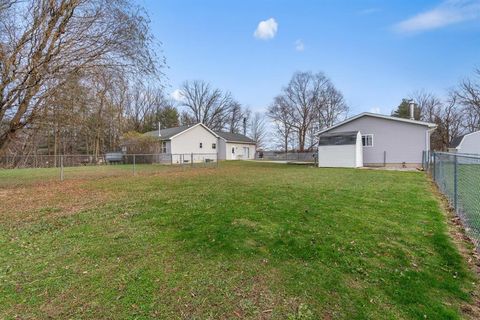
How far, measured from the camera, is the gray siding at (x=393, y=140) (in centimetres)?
1938

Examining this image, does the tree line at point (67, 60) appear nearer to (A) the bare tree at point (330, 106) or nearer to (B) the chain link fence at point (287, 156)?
(B) the chain link fence at point (287, 156)

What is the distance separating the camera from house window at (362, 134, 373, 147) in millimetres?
21062

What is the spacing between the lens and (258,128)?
54.7 m

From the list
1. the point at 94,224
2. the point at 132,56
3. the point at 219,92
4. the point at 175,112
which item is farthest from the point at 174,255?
the point at 219,92

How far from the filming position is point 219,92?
4850cm

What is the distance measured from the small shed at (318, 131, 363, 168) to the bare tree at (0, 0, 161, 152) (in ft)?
50.2

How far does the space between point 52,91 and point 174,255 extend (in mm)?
7447

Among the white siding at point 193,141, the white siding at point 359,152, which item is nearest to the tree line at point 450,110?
the white siding at point 359,152

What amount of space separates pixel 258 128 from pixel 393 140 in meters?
35.7

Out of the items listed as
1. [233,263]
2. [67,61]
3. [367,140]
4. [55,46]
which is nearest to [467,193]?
[233,263]

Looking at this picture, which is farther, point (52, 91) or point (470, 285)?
point (52, 91)

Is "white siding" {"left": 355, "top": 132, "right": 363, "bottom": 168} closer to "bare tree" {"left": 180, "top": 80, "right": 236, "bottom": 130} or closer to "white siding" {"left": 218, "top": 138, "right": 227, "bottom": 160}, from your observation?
"white siding" {"left": 218, "top": 138, "right": 227, "bottom": 160}

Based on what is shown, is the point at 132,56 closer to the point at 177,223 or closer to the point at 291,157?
the point at 177,223

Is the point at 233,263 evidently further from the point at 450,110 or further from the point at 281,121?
the point at 450,110
